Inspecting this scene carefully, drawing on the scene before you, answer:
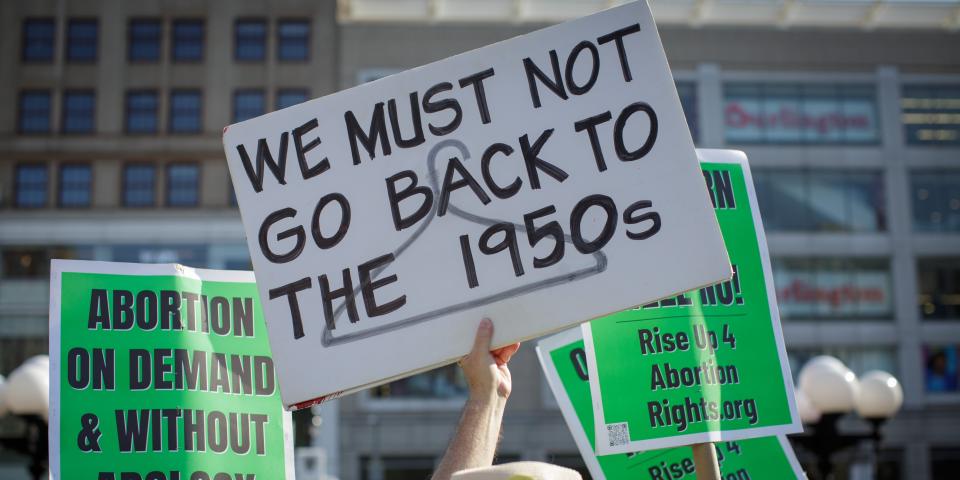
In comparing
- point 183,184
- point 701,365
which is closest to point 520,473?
point 701,365

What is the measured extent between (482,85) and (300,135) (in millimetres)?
600

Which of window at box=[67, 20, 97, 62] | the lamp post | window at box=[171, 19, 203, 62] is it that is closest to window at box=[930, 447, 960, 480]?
the lamp post

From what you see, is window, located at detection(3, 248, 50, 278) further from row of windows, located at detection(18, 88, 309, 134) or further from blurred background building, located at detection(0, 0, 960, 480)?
row of windows, located at detection(18, 88, 309, 134)

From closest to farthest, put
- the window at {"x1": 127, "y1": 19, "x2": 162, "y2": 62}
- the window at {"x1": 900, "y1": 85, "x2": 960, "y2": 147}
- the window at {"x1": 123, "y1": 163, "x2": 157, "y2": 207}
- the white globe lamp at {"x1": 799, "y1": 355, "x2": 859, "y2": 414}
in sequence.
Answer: the white globe lamp at {"x1": 799, "y1": 355, "x2": 859, "y2": 414}, the window at {"x1": 123, "y1": 163, "x2": 157, "y2": 207}, the window at {"x1": 127, "y1": 19, "x2": 162, "y2": 62}, the window at {"x1": 900, "y1": 85, "x2": 960, "y2": 147}

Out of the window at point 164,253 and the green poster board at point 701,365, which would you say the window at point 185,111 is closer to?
the window at point 164,253

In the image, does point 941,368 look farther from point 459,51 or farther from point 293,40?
point 293,40

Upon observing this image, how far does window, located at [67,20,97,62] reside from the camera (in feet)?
117

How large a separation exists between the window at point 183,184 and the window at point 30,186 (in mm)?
4057

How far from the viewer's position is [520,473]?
214cm

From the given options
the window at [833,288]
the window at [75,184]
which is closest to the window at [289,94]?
the window at [75,184]

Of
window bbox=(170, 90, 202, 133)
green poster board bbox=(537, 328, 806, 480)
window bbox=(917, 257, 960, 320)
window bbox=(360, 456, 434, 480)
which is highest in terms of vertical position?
window bbox=(170, 90, 202, 133)

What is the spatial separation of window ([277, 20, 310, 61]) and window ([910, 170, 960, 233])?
2135 centimetres

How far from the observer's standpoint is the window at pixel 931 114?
36938mm

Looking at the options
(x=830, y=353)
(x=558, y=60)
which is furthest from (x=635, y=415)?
(x=830, y=353)
